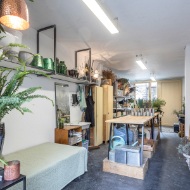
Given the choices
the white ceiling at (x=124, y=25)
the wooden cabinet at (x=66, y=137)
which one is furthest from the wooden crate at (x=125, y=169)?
the white ceiling at (x=124, y=25)

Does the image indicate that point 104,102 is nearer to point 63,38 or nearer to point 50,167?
point 63,38

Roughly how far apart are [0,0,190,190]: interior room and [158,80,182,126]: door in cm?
458

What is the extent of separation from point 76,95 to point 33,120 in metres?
1.61

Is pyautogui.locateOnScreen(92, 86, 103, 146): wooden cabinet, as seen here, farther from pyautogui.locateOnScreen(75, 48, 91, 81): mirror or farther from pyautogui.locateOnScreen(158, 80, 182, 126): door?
pyautogui.locateOnScreen(158, 80, 182, 126): door

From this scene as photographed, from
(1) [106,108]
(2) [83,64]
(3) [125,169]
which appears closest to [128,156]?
(3) [125,169]

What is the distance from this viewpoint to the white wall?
2.78 m

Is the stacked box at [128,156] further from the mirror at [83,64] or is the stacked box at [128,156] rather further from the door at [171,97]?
the door at [171,97]

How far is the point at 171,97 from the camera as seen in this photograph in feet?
30.8

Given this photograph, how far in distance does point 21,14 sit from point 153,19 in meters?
2.41

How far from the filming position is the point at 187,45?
4.23 meters

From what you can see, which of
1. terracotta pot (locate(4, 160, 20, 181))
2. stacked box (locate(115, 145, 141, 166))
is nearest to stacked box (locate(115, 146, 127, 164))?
stacked box (locate(115, 145, 141, 166))

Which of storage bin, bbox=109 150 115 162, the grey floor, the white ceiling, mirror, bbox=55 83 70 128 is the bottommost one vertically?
the grey floor

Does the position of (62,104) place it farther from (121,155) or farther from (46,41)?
(121,155)

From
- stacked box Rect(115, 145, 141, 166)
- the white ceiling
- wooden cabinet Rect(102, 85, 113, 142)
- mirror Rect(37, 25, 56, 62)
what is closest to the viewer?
the white ceiling
